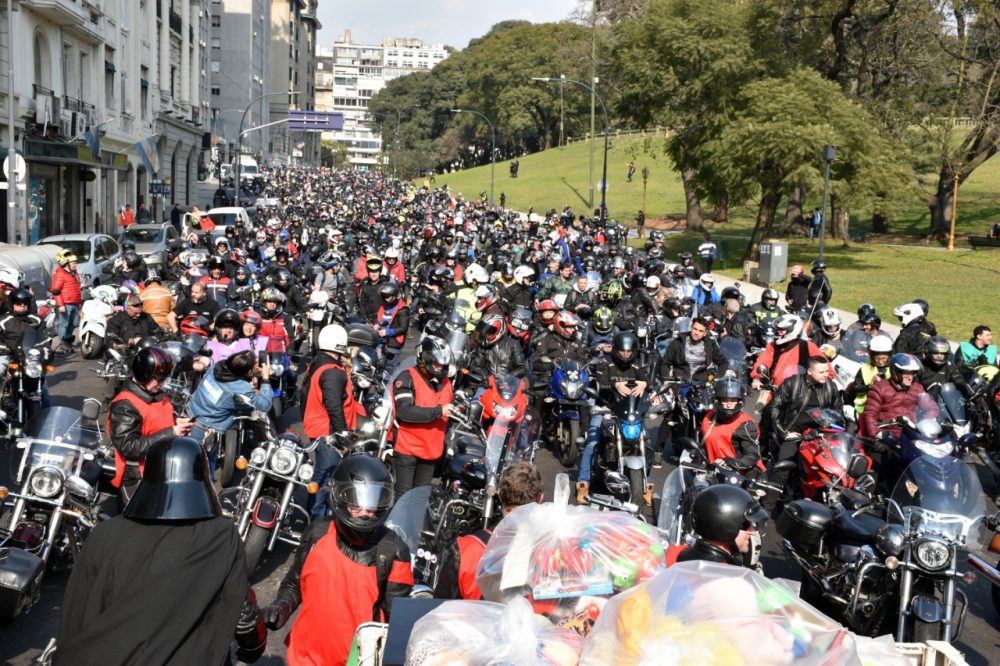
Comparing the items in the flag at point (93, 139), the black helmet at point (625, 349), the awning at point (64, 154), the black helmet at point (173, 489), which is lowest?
the black helmet at point (625, 349)

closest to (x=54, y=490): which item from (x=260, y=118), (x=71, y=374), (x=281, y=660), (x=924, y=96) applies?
(x=281, y=660)

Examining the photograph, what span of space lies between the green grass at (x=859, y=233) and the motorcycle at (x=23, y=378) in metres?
17.6

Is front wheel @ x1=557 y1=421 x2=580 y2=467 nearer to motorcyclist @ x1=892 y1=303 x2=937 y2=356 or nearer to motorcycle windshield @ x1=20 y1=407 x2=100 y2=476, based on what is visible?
motorcyclist @ x1=892 y1=303 x2=937 y2=356

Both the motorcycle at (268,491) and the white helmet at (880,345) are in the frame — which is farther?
the white helmet at (880,345)

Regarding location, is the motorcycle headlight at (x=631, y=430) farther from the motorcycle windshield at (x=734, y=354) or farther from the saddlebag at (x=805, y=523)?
the saddlebag at (x=805, y=523)

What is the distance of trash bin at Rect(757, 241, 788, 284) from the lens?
3072cm

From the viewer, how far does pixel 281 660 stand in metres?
6.20

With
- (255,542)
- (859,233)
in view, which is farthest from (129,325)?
(859,233)

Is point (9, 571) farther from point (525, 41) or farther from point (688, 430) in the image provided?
point (525, 41)

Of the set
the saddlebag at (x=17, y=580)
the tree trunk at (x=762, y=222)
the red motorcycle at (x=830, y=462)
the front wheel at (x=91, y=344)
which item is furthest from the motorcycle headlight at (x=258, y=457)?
the tree trunk at (x=762, y=222)

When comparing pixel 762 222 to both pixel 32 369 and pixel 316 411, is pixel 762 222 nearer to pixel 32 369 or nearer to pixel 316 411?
pixel 32 369

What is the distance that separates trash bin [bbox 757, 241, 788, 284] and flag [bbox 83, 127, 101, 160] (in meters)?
22.9

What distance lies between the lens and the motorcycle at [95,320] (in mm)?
16594

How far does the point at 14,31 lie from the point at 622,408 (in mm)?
29320
